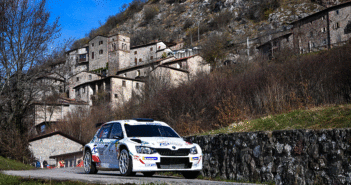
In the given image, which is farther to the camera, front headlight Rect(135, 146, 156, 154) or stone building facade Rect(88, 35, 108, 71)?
→ stone building facade Rect(88, 35, 108, 71)

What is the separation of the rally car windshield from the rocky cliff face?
3472 inches

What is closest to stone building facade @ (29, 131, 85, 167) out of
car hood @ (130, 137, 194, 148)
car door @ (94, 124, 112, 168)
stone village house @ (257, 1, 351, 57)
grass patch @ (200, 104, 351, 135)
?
grass patch @ (200, 104, 351, 135)

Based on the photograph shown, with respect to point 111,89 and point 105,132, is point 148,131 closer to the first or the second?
point 105,132

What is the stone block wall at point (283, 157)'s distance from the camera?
7969 millimetres

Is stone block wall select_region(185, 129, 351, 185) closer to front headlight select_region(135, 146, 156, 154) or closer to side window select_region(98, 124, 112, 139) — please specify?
front headlight select_region(135, 146, 156, 154)

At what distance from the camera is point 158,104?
31.8 m

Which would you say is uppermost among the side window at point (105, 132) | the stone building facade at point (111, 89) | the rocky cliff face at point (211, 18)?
the rocky cliff face at point (211, 18)

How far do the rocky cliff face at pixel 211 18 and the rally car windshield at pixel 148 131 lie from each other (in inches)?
3472

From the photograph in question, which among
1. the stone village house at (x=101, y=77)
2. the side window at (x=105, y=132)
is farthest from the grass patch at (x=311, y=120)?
the stone village house at (x=101, y=77)

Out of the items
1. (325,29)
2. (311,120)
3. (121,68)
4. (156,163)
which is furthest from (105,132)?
(121,68)

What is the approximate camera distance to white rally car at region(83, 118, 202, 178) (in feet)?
29.8

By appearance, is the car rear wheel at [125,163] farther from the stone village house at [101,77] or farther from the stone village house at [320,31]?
the stone village house at [320,31]

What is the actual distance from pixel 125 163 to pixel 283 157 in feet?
13.7

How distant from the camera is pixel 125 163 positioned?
9539mm
